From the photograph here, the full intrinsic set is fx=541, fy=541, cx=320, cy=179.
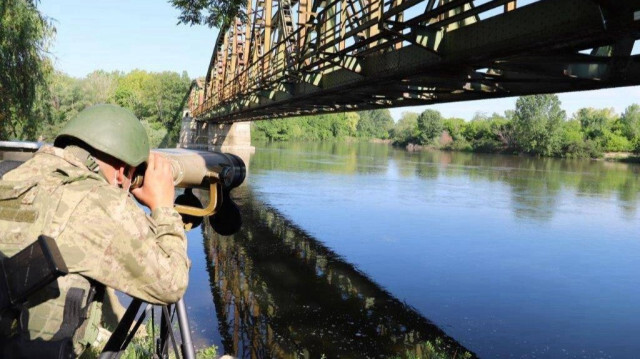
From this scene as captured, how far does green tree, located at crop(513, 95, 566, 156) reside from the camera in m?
65.5

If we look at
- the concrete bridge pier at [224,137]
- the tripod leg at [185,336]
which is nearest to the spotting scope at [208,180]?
the tripod leg at [185,336]

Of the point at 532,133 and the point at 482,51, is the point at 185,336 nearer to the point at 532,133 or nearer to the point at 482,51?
the point at 482,51

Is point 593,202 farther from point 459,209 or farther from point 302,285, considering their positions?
point 302,285

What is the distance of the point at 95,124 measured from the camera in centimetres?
195

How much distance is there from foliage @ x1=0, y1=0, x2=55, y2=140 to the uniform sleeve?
545 inches

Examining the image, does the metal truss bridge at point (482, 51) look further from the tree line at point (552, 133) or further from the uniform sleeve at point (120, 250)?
the tree line at point (552, 133)

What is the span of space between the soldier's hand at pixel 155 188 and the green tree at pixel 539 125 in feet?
225

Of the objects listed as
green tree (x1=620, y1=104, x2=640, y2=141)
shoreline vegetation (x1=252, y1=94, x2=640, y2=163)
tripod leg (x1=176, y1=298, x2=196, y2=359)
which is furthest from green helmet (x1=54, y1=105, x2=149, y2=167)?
green tree (x1=620, y1=104, x2=640, y2=141)

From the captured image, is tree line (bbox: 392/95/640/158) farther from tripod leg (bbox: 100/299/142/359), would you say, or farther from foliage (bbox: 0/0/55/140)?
tripod leg (bbox: 100/299/142/359)

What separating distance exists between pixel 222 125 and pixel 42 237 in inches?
1732

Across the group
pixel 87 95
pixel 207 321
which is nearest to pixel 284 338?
pixel 207 321

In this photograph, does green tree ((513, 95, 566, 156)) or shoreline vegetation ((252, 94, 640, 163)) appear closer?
shoreline vegetation ((252, 94, 640, 163))

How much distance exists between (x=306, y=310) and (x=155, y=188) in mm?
6699

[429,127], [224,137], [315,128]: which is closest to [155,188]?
[224,137]
